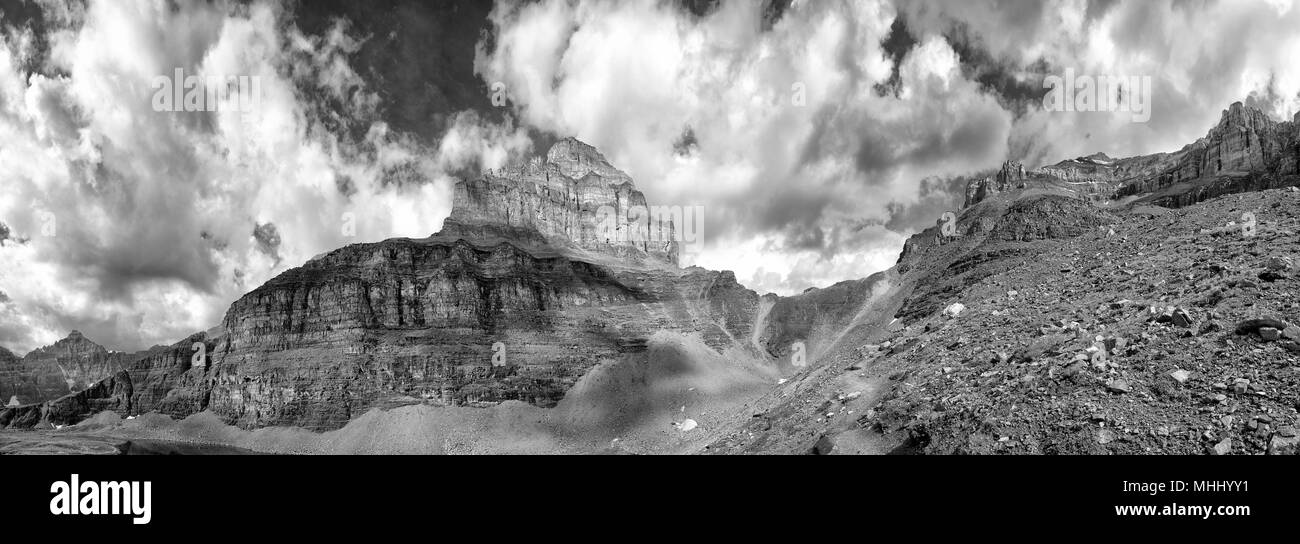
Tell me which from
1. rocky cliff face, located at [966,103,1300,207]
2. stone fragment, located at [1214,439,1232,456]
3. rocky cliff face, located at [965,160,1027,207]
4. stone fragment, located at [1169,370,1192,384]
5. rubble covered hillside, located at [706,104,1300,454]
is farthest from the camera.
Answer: rocky cliff face, located at [965,160,1027,207]

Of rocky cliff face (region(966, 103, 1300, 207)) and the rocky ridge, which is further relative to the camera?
rocky cliff face (region(966, 103, 1300, 207))

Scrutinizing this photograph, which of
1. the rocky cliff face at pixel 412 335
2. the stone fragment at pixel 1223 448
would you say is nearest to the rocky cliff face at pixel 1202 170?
the rocky cliff face at pixel 412 335

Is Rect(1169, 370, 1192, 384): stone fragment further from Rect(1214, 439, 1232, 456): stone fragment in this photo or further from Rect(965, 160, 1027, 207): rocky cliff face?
Rect(965, 160, 1027, 207): rocky cliff face

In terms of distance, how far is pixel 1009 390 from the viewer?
20406mm

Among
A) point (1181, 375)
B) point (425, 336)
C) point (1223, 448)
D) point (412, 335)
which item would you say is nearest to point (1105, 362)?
point (1181, 375)

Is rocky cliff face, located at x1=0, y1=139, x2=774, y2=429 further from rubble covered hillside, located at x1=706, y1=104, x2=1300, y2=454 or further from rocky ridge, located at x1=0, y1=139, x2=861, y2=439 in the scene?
rubble covered hillside, located at x1=706, y1=104, x2=1300, y2=454

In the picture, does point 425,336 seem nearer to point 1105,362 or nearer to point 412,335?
point 412,335

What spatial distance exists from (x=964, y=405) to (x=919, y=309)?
57981 mm

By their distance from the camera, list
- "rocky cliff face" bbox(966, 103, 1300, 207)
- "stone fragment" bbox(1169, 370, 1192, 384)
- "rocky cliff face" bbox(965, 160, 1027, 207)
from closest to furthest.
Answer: "stone fragment" bbox(1169, 370, 1192, 384) < "rocky cliff face" bbox(966, 103, 1300, 207) < "rocky cliff face" bbox(965, 160, 1027, 207)

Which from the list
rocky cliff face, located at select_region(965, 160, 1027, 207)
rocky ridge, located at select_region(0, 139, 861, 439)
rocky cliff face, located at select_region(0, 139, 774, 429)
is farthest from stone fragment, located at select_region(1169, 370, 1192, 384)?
rocky cliff face, located at select_region(965, 160, 1027, 207)

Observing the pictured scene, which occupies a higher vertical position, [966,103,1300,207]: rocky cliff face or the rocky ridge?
[966,103,1300,207]: rocky cliff face

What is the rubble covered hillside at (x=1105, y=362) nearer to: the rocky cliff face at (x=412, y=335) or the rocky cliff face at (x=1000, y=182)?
the rocky cliff face at (x=412, y=335)
